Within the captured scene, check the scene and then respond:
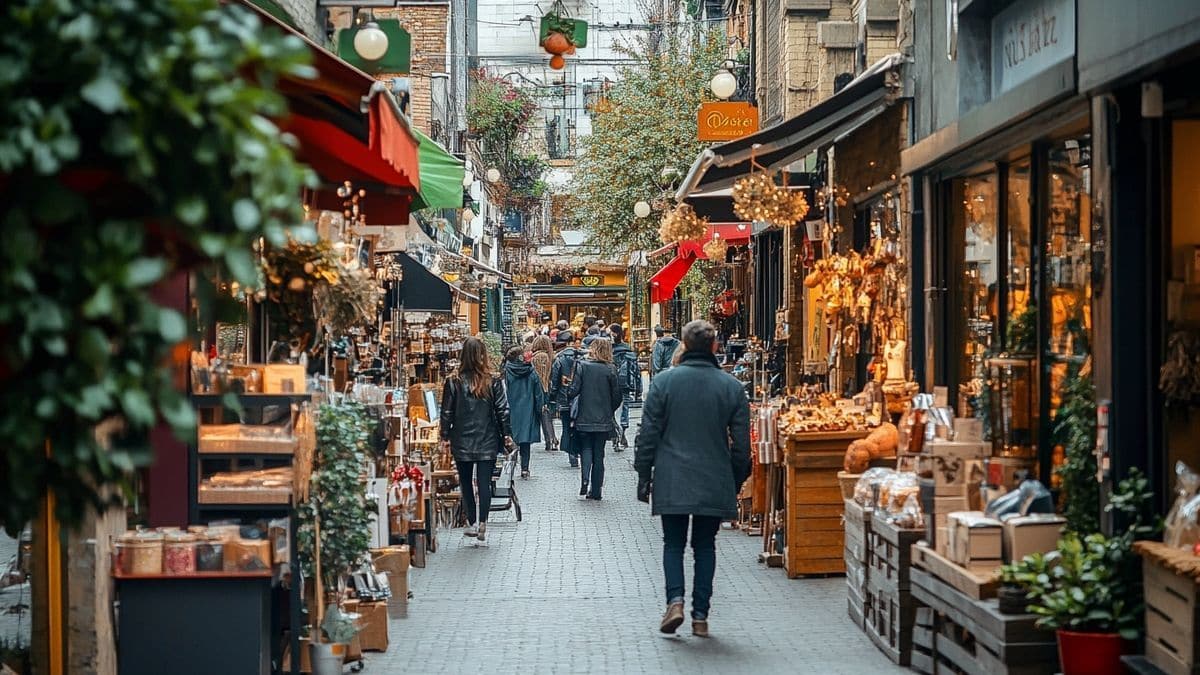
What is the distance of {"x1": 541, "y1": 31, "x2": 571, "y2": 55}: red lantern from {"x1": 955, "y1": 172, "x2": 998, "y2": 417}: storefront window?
565 centimetres

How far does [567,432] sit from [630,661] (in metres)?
13.7

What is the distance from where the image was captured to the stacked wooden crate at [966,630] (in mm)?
7188

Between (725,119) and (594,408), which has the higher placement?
(725,119)

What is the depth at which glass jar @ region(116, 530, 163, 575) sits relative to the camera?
24.3 ft

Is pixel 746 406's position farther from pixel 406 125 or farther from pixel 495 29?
pixel 495 29

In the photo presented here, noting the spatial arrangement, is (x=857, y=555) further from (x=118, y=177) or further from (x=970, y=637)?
(x=118, y=177)

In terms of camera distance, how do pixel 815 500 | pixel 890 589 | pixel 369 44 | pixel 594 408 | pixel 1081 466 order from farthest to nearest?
pixel 594 408, pixel 369 44, pixel 815 500, pixel 890 589, pixel 1081 466

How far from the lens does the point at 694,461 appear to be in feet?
32.4

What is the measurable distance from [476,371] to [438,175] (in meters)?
3.83

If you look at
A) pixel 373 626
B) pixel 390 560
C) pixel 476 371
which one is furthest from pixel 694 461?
pixel 476 371

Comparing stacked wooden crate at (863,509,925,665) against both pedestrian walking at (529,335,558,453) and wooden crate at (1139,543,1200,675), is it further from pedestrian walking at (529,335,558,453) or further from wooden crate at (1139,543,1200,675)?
pedestrian walking at (529,335,558,453)

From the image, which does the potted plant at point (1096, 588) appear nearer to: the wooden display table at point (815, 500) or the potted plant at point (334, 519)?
the potted plant at point (334, 519)

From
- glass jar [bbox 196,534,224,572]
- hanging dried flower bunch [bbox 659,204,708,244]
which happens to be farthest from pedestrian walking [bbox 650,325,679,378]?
glass jar [bbox 196,534,224,572]

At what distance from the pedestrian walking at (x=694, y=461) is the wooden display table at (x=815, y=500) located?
81.9 inches
